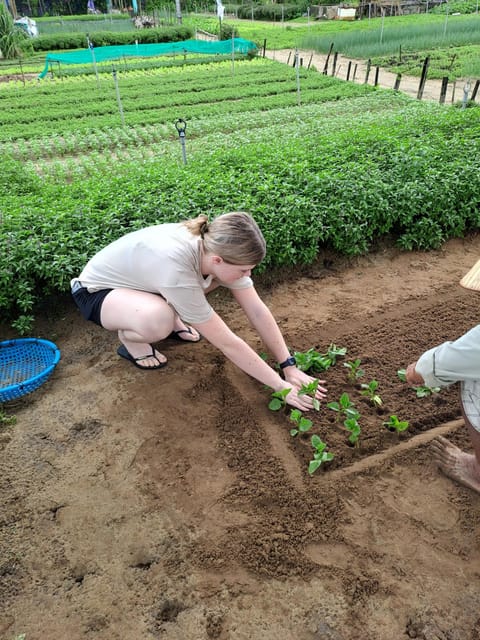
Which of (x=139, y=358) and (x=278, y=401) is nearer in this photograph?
(x=278, y=401)

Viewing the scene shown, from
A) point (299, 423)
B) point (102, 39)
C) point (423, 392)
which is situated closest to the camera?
point (299, 423)

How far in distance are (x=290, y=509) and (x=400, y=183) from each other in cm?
347

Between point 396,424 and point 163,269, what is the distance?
148 cm

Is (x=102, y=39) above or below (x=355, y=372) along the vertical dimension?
below

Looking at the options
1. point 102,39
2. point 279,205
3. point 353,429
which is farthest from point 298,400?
point 102,39

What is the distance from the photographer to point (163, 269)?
260cm

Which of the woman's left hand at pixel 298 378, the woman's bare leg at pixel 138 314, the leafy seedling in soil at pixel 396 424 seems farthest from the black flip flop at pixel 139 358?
the leafy seedling in soil at pixel 396 424

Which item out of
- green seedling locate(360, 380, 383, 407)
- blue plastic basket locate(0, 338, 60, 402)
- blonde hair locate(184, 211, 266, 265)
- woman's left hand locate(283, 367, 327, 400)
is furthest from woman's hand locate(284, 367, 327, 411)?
blue plastic basket locate(0, 338, 60, 402)

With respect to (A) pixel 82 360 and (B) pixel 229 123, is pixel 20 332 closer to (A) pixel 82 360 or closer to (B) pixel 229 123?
(A) pixel 82 360

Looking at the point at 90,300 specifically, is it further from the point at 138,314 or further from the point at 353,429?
the point at 353,429

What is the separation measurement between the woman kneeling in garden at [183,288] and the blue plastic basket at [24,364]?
0.48 metres

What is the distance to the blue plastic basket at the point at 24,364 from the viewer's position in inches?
120

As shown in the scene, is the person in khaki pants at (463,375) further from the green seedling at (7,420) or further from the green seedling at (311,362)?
the green seedling at (7,420)

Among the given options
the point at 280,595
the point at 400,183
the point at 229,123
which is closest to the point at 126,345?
the point at 280,595
